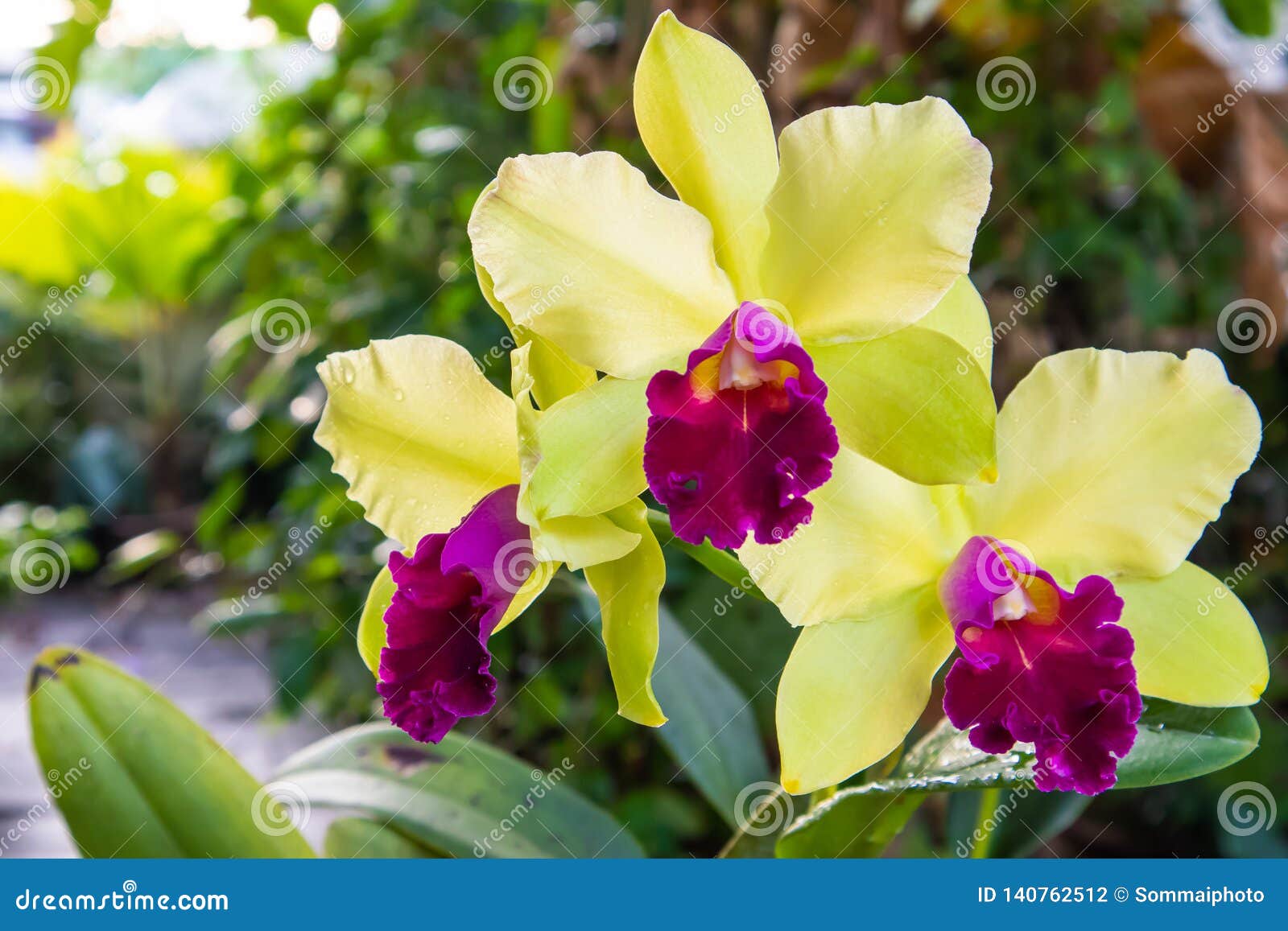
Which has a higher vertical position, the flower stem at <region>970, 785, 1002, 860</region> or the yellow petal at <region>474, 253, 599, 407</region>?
the yellow petal at <region>474, 253, 599, 407</region>

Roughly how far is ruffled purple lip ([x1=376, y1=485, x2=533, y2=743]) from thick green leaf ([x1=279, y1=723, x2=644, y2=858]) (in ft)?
0.63

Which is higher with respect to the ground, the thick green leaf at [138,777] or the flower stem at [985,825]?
the flower stem at [985,825]

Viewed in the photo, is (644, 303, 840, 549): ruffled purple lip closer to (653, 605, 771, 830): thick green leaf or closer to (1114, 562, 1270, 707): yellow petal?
(1114, 562, 1270, 707): yellow petal

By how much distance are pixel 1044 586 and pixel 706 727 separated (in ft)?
1.19

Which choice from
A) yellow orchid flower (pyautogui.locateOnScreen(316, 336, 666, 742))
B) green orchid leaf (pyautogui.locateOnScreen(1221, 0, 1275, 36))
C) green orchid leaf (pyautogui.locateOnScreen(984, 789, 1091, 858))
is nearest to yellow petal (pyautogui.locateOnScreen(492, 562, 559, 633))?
yellow orchid flower (pyautogui.locateOnScreen(316, 336, 666, 742))

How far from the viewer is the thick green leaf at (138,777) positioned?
632 mm

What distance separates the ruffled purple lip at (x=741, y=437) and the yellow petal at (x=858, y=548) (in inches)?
1.4

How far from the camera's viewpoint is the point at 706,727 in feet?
2.69

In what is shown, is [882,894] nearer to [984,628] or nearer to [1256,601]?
[984,628]

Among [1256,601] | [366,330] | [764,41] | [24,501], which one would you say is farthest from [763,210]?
[24,501]

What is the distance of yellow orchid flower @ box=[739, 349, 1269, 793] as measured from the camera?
1.60 feet

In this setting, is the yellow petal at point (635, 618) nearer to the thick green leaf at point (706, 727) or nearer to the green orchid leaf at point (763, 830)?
the green orchid leaf at point (763, 830)

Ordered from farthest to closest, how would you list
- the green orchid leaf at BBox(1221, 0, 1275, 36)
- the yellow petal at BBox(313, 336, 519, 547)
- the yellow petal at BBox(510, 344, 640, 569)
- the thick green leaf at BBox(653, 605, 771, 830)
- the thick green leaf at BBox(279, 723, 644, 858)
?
the green orchid leaf at BBox(1221, 0, 1275, 36) < the thick green leaf at BBox(653, 605, 771, 830) < the thick green leaf at BBox(279, 723, 644, 858) < the yellow petal at BBox(313, 336, 519, 547) < the yellow petal at BBox(510, 344, 640, 569)

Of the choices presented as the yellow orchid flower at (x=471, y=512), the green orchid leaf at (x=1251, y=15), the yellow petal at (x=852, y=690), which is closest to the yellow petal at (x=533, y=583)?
the yellow orchid flower at (x=471, y=512)
